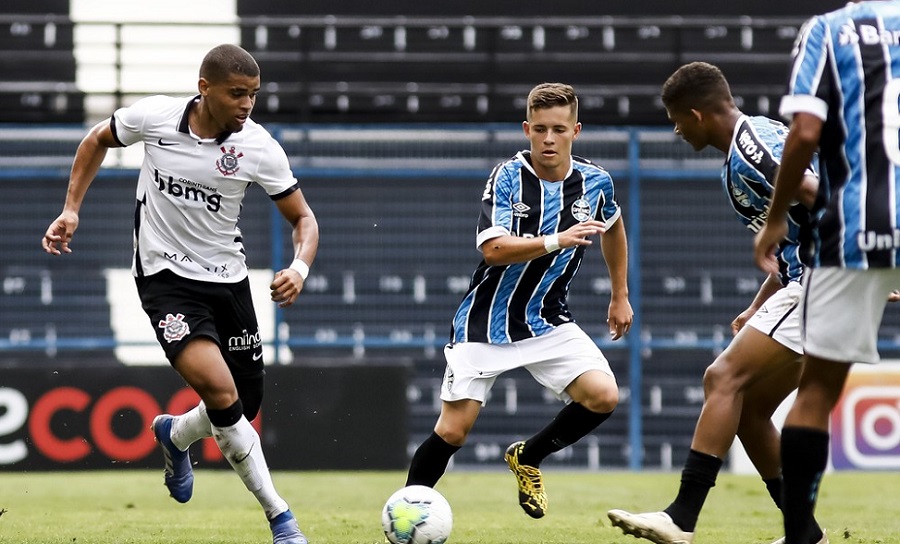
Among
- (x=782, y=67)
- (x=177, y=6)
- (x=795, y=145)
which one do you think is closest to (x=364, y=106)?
(x=177, y=6)

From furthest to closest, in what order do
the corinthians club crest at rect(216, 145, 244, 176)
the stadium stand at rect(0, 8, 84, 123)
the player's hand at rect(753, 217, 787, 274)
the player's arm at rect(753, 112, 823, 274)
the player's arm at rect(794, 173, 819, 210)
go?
1. the stadium stand at rect(0, 8, 84, 123)
2. the corinthians club crest at rect(216, 145, 244, 176)
3. the player's arm at rect(794, 173, 819, 210)
4. the player's hand at rect(753, 217, 787, 274)
5. the player's arm at rect(753, 112, 823, 274)

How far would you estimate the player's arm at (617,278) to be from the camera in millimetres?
6629

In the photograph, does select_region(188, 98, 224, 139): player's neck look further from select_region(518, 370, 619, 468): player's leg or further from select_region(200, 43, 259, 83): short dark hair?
select_region(518, 370, 619, 468): player's leg

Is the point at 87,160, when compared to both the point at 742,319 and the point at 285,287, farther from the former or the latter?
the point at 742,319

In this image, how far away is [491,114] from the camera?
45.4ft

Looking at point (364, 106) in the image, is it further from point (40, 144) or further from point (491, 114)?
point (40, 144)

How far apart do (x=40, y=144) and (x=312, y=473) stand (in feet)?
14.3

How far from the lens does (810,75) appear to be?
4406 millimetres

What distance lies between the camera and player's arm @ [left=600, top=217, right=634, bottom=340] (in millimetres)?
6629

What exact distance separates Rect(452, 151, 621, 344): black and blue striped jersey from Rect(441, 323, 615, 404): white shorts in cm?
4

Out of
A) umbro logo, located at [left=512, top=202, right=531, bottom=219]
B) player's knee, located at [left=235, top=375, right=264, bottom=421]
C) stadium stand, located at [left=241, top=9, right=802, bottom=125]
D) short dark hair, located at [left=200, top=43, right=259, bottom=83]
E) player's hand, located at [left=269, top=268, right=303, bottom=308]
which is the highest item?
stadium stand, located at [left=241, top=9, right=802, bottom=125]

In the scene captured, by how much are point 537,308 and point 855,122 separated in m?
2.25

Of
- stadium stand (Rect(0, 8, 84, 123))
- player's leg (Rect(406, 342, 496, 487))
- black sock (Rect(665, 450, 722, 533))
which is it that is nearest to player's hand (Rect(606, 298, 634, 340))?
player's leg (Rect(406, 342, 496, 487))

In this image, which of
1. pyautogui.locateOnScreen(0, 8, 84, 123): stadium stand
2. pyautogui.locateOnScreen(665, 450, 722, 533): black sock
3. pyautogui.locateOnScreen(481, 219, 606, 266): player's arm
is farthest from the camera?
pyautogui.locateOnScreen(0, 8, 84, 123): stadium stand
